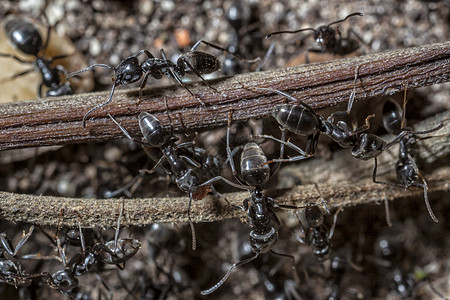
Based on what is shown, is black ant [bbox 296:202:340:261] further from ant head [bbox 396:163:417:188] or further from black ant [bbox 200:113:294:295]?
ant head [bbox 396:163:417:188]

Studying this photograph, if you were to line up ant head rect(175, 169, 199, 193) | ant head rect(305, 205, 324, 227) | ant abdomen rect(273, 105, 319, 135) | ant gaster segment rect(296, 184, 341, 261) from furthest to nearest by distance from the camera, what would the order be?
ant gaster segment rect(296, 184, 341, 261) < ant head rect(305, 205, 324, 227) < ant head rect(175, 169, 199, 193) < ant abdomen rect(273, 105, 319, 135)

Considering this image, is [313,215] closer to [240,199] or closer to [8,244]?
[240,199]

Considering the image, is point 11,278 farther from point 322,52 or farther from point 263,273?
point 322,52

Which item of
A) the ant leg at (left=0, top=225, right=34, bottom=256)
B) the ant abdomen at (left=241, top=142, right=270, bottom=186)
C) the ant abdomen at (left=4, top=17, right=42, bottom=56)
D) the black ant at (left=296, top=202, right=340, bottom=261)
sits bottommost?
the black ant at (left=296, top=202, right=340, bottom=261)

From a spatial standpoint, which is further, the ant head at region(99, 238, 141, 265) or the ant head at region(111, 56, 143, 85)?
the ant head at region(99, 238, 141, 265)

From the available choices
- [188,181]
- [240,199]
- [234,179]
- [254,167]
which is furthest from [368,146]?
[188,181]

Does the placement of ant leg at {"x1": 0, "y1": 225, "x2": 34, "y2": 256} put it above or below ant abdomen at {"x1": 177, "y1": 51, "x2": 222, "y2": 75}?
below

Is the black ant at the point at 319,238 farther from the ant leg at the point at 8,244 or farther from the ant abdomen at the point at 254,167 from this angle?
the ant leg at the point at 8,244

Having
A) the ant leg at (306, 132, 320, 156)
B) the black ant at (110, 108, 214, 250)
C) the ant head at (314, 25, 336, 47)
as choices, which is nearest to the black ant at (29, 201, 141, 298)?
the black ant at (110, 108, 214, 250)
